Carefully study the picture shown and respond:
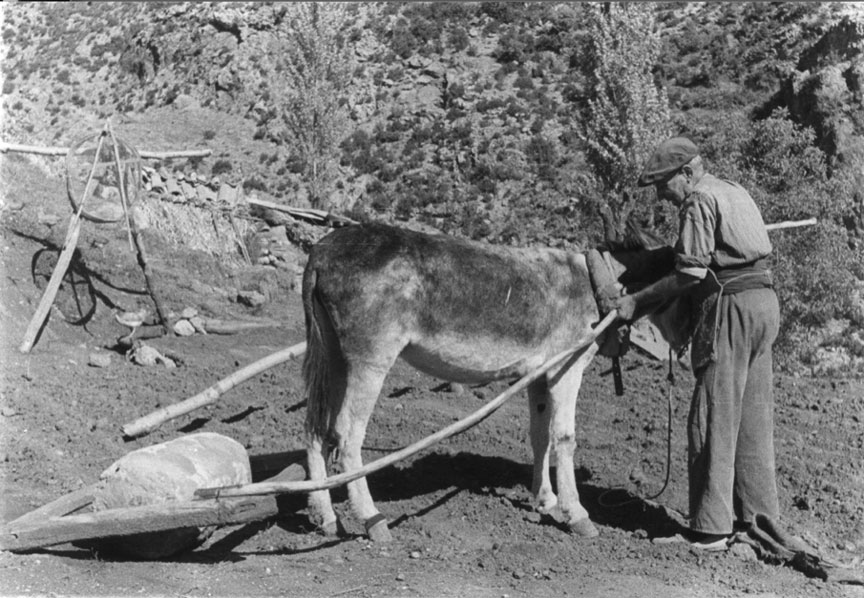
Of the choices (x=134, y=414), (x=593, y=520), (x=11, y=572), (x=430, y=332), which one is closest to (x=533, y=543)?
(x=593, y=520)

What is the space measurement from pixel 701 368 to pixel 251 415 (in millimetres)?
4641

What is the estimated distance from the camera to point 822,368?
13.5 metres

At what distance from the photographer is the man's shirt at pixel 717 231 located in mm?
5949

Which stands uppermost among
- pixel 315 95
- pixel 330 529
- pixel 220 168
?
pixel 315 95

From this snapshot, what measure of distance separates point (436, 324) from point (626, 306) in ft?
4.37

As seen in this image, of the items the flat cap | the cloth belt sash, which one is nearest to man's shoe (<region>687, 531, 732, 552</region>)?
the cloth belt sash

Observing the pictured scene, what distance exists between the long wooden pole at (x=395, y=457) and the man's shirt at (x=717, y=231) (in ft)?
2.42

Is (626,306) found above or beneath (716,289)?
beneath

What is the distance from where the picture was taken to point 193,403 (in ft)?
27.5

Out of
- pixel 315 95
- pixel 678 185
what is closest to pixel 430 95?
pixel 315 95

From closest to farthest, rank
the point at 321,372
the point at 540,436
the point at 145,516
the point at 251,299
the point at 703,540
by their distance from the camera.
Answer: the point at 145,516 < the point at 703,540 < the point at 321,372 < the point at 540,436 < the point at 251,299

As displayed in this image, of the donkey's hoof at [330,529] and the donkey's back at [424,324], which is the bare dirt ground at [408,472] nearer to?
the donkey's hoof at [330,529]

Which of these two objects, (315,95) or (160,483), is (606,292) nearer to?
(160,483)

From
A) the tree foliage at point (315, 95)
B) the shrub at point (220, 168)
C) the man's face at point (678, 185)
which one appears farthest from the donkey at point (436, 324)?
the shrub at point (220, 168)
